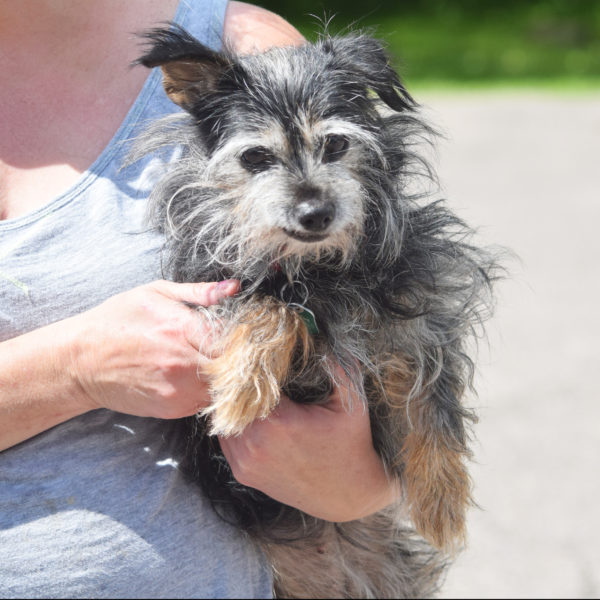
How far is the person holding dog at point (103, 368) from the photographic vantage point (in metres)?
1.84

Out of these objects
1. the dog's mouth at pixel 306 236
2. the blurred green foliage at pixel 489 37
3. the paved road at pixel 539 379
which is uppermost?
the dog's mouth at pixel 306 236

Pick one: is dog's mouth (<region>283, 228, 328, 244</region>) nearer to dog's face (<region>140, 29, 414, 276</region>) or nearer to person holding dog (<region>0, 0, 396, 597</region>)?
dog's face (<region>140, 29, 414, 276</region>)

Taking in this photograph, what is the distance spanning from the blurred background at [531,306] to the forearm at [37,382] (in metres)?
1.00

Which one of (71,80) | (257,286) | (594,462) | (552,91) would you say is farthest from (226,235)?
(552,91)

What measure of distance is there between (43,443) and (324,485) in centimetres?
63

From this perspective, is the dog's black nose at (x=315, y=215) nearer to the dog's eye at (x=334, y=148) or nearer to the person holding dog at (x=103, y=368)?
the dog's eye at (x=334, y=148)

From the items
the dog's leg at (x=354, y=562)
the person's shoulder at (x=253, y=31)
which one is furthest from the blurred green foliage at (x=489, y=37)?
the dog's leg at (x=354, y=562)

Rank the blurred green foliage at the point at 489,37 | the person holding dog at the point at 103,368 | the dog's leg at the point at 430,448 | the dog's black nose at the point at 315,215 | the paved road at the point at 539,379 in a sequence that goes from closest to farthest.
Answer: the dog's black nose at the point at 315,215
the person holding dog at the point at 103,368
the dog's leg at the point at 430,448
the paved road at the point at 539,379
the blurred green foliage at the point at 489,37

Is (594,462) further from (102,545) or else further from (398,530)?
(102,545)

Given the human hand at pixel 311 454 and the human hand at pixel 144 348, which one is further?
the human hand at pixel 311 454

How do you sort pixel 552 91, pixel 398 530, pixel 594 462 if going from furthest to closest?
pixel 552 91, pixel 594 462, pixel 398 530

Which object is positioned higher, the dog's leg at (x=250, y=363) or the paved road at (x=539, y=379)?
the dog's leg at (x=250, y=363)

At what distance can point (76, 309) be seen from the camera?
1.95 metres

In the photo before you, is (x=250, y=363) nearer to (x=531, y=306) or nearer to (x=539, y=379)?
(x=539, y=379)
